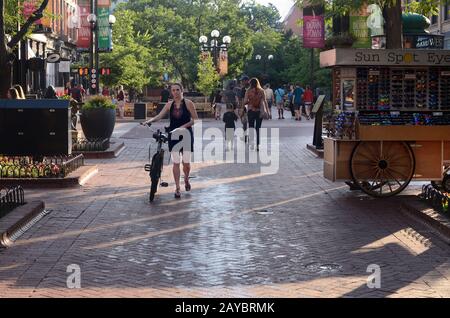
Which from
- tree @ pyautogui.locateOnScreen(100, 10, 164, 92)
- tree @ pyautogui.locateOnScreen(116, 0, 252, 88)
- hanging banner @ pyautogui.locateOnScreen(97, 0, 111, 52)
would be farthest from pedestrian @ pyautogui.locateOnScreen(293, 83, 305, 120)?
tree @ pyautogui.locateOnScreen(116, 0, 252, 88)

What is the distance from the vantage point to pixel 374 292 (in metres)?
7.51

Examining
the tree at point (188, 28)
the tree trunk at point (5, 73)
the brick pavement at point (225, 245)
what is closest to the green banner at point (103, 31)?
the tree at point (188, 28)

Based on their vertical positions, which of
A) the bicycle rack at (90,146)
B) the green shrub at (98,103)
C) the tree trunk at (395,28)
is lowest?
the bicycle rack at (90,146)

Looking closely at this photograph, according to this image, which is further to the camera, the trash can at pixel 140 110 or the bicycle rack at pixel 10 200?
the trash can at pixel 140 110

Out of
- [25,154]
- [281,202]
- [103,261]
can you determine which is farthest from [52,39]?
[103,261]

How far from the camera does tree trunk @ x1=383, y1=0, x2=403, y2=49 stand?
16578 millimetres

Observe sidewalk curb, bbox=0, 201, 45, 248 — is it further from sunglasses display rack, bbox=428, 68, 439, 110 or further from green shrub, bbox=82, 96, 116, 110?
green shrub, bbox=82, 96, 116, 110

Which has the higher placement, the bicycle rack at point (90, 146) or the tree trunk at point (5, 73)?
the tree trunk at point (5, 73)

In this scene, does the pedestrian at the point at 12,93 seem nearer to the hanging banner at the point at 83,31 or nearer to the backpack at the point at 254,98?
the backpack at the point at 254,98

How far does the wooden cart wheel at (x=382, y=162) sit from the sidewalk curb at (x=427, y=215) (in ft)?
2.11

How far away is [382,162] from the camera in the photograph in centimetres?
1323

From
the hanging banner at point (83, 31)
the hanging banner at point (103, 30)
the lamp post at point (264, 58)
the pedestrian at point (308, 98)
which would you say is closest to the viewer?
the pedestrian at point (308, 98)

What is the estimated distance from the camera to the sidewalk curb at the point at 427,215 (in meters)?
10.3
